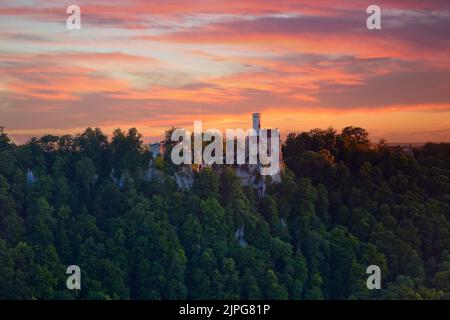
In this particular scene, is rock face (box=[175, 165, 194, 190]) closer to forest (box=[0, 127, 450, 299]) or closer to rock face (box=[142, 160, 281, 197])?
rock face (box=[142, 160, 281, 197])

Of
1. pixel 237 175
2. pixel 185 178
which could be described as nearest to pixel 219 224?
pixel 185 178

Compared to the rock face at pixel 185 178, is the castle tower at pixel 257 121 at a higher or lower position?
higher

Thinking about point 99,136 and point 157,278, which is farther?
point 99,136

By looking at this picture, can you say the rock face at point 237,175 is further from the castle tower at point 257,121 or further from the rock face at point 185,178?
the castle tower at point 257,121

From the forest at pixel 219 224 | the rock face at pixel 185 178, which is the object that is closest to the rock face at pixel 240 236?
the forest at pixel 219 224

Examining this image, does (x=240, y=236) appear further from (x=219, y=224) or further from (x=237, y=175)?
(x=237, y=175)

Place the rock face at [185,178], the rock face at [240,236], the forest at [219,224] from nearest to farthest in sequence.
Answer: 1. the forest at [219,224]
2. the rock face at [240,236]
3. the rock face at [185,178]

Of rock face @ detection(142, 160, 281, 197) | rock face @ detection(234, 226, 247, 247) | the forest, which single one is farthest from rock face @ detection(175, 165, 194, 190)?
rock face @ detection(234, 226, 247, 247)

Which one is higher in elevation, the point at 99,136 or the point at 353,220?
the point at 99,136
